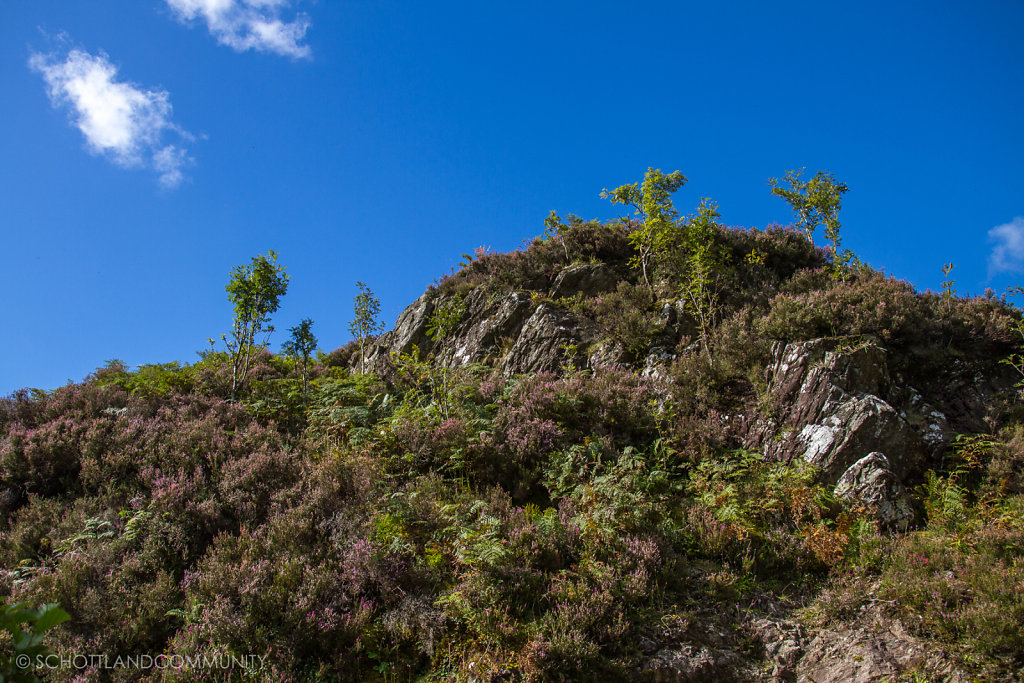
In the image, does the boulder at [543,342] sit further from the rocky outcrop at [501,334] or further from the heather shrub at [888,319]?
the heather shrub at [888,319]

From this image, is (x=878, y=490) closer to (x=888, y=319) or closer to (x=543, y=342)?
(x=888, y=319)

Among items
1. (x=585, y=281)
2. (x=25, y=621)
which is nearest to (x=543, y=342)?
(x=585, y=281)

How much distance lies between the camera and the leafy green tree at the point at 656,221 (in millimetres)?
13868

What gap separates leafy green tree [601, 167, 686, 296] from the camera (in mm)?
13868

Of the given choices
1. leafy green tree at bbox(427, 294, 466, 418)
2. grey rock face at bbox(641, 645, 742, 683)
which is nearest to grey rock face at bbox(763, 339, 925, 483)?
grey rock face at bbox(641, 645, 742, 683)

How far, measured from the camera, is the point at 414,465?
891cm

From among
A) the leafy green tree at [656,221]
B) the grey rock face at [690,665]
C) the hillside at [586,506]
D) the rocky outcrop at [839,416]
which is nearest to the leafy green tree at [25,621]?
the hillside at [586,506]

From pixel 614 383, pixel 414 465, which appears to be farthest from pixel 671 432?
pixel 414 465

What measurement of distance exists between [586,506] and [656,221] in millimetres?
9270

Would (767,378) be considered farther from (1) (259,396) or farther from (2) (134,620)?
(1) (259,396)

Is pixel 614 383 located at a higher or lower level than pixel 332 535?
higher

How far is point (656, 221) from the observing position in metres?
13.9

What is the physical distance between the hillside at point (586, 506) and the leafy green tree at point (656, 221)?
187 cm

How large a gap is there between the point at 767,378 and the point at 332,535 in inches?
316
